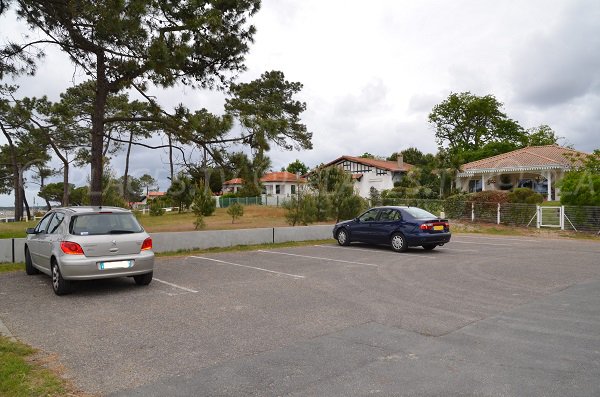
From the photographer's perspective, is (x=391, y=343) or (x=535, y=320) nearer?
(x=391, y=343)

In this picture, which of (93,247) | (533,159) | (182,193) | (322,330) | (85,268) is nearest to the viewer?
(322,330)

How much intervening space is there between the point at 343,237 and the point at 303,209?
233 inches

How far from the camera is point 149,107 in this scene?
50.6ft

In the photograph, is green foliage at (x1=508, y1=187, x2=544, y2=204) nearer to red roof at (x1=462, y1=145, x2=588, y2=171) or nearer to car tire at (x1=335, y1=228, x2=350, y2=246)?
red roof at (x1=462, y1=145, x2=588, y2=171)

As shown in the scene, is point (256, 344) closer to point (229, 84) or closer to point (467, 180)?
point (229, 84)

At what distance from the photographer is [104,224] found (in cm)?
835

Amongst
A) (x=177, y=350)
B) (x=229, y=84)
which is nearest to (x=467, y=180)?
(x=229, y=84)

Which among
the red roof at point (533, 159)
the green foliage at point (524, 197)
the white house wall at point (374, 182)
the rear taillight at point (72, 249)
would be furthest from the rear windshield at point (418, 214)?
the white house wall at point (374, 182)

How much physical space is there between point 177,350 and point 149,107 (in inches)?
470

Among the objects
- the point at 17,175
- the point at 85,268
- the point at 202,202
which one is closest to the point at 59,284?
the point at 85,268

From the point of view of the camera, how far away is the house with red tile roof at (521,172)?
36.0 meters

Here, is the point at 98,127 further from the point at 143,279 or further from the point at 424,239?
the point at 424,239

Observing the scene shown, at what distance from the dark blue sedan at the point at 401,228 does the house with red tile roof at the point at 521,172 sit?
25243 millimetres

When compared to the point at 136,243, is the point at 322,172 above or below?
above
